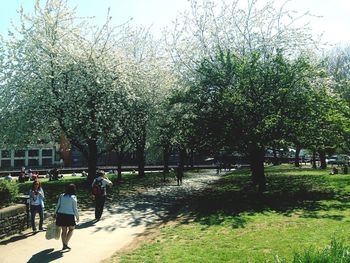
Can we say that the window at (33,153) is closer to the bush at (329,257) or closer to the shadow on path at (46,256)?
the shadow on path at (46,256)

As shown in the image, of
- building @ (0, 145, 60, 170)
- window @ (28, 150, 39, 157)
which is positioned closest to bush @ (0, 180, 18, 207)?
building @ (0, 145, 60, 170)

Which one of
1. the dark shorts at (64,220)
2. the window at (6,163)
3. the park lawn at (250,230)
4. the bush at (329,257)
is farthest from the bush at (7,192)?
the window at (6,163)

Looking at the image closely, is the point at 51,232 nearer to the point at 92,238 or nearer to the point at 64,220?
the point at 64,220

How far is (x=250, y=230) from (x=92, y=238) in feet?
16.1

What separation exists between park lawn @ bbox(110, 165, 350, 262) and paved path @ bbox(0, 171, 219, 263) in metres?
0.79

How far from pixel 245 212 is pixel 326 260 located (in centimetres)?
1038

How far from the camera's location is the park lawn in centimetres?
980

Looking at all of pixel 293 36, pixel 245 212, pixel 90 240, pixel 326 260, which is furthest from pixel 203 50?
pixel 326 260

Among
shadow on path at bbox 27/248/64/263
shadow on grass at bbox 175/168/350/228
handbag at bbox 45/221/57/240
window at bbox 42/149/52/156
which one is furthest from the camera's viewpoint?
window at bbox 42/149/52/156

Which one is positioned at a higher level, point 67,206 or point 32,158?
point 32,158

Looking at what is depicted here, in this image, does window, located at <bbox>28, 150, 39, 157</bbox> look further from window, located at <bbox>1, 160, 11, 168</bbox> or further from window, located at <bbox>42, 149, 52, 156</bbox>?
window, located at <bbox>1, 160, 11, 168</bbox>

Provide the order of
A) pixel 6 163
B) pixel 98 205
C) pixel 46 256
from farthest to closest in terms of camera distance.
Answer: pixel 6 163 → pixel 98 205 → pixel 46 256

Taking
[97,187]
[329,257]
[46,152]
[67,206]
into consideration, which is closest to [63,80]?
[97,187]

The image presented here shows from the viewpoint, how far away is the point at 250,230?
12.6 m
